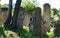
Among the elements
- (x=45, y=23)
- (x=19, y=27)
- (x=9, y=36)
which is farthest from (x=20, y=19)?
(x=9, y=36)

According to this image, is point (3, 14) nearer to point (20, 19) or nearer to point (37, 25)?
point (20, 19)

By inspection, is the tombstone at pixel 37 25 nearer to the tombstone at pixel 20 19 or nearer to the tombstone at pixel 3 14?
the tombstone at pixel 20 19

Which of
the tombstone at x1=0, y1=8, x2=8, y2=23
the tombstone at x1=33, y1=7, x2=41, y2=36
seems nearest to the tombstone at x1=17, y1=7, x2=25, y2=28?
the tombstone at x1=0, y1=8, x2=8, y2=23

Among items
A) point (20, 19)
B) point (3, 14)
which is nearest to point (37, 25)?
point (20, 19)

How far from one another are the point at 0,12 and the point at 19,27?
4139mm

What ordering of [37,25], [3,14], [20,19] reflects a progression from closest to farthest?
[37,25], [20,19], [3,14]

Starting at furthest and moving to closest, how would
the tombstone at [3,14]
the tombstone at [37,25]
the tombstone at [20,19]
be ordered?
the tombstone at [3,14] < the tombstone at [20,19] < the tombstone at [37,25]

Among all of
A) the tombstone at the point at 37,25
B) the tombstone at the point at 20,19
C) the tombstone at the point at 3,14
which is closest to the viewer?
the tombstone at the point at 37,25

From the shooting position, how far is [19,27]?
1803cm

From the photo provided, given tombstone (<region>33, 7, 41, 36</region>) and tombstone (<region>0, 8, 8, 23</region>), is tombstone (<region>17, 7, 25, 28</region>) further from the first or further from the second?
tombstone (<region>33, 7, 41, 36</region>)

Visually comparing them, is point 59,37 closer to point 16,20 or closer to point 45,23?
point 45,23

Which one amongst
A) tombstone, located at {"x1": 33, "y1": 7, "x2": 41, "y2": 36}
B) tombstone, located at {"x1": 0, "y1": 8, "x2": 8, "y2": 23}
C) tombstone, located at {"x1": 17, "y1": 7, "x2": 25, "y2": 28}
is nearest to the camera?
tombstone, located at {"x1": 33, "y1": 7, "x2": 41, "y2": 36}

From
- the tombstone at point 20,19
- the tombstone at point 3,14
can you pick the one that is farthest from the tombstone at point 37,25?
the tombstone at point 3,14

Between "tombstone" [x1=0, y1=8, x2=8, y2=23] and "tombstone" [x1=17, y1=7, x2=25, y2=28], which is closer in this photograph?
"tombstone" [x1=17, y1=7, x2=25, y2=28]
